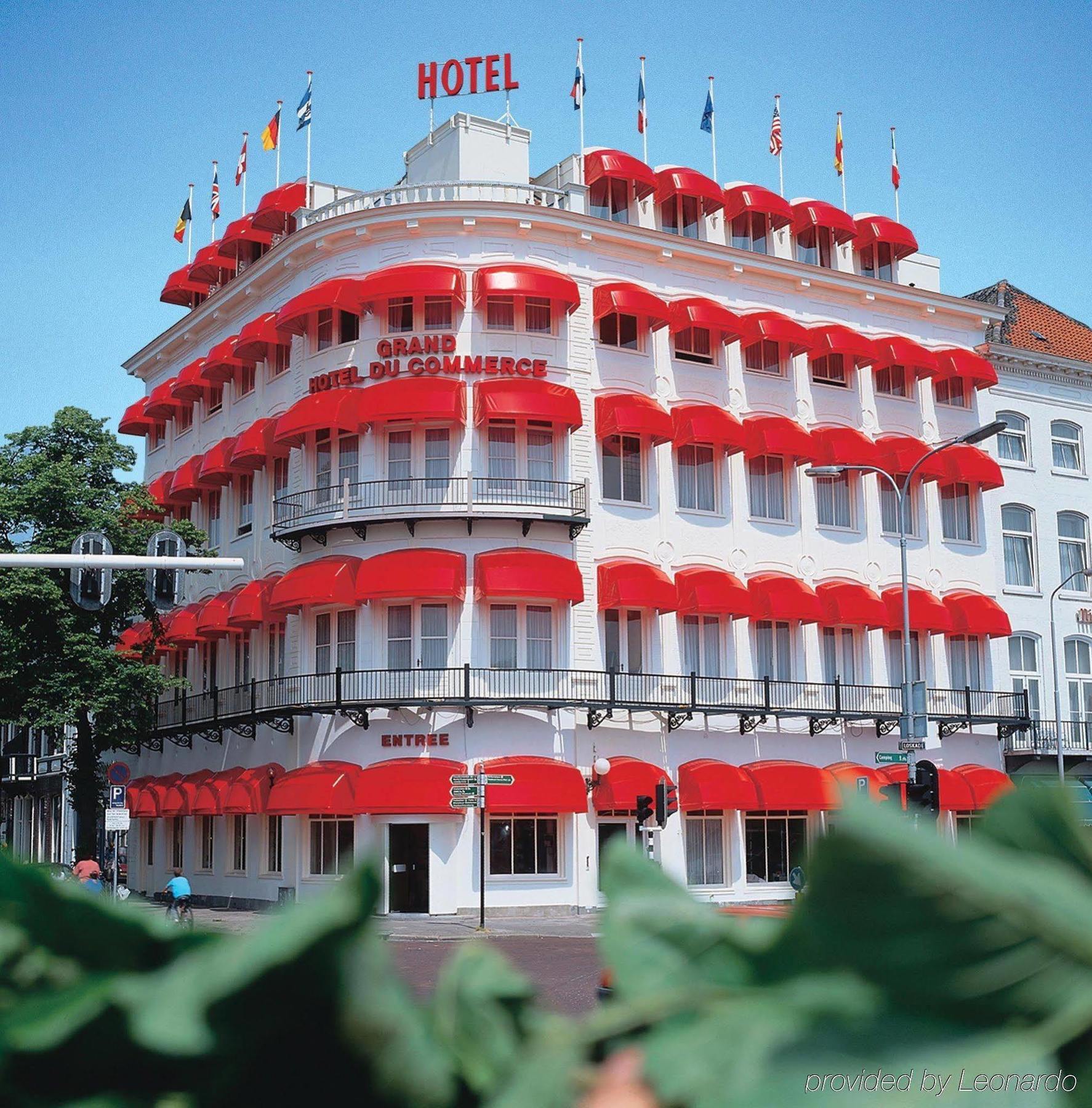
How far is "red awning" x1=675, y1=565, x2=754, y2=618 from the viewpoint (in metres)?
35.9

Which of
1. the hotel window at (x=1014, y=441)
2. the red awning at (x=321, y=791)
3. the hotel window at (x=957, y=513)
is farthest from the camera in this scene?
the hotel window at (x=1014, y=441)

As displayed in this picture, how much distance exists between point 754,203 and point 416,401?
40.8 feet

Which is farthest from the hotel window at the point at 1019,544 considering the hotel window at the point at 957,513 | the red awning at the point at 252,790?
the red awning at the point at 252,790

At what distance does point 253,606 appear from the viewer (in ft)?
123

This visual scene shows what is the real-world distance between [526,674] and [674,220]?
14.1 m

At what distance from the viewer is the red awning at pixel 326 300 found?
35.2 metres

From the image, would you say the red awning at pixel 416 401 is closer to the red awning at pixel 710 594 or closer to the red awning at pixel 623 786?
the red awning at pixel 710 594

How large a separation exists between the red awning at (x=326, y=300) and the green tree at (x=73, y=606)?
5733 millimetres

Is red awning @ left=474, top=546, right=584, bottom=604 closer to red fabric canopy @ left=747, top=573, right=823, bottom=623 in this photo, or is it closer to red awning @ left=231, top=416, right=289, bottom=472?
red fabric canopy @ left=747, top=573, right=823, bottom=623

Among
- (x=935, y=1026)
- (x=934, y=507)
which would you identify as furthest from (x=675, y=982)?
(x=934, y=507)

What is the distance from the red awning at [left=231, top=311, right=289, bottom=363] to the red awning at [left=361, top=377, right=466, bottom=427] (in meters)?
4.68

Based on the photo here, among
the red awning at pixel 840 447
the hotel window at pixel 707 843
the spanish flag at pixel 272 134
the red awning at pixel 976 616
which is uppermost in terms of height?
the spanish flag at pixel 272 134

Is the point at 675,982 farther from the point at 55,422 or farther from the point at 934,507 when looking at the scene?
the point at 934,507

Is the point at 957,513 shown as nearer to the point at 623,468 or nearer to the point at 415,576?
the point at 623,468
